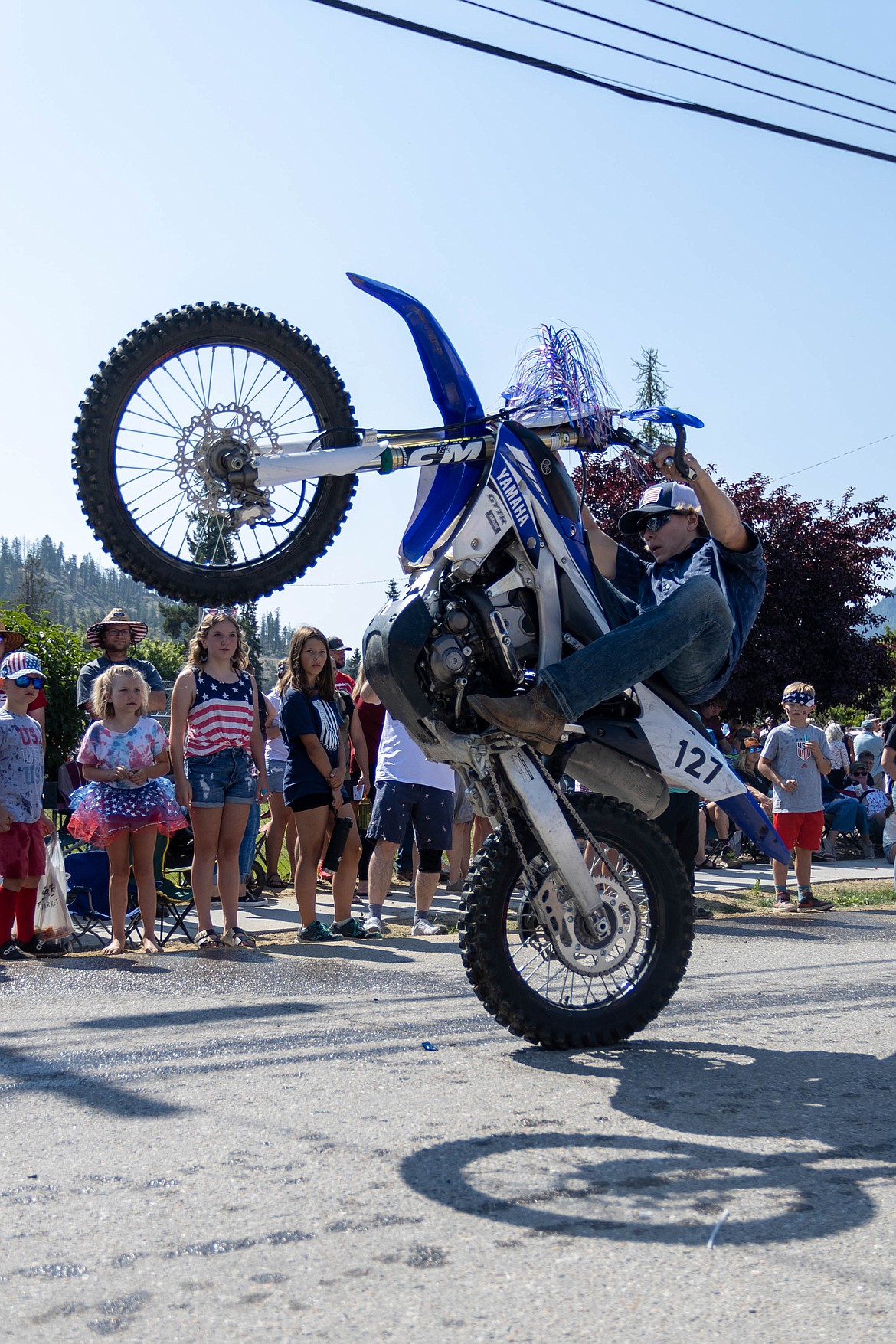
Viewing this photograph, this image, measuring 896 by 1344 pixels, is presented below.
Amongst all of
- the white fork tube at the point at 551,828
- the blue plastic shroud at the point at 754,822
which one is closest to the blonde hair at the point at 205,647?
the white fork tube at the point at 551,828

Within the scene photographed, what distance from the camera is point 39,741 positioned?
6895 mm

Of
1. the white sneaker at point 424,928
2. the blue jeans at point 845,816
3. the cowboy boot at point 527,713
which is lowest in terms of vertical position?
the white sneaker at point 424,928

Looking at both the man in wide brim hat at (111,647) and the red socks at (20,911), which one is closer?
the red socks at (20,911)

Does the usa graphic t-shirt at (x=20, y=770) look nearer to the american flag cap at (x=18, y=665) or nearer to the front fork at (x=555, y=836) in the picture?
the american flag cap at (x=18, y=665)

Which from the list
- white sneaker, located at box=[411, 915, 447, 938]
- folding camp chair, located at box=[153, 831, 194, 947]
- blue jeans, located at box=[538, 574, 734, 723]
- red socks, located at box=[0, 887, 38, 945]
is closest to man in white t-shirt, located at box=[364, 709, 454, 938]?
white sneaker, located at box=[411, 915, 447, 938]

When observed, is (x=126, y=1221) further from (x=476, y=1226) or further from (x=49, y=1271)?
(x=476, y=1226)

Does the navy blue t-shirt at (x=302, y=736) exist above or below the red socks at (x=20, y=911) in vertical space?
above

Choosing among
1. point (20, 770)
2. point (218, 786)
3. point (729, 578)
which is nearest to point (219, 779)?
point (218, 786)

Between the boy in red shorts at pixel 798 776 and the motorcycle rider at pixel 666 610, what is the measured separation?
4899mm

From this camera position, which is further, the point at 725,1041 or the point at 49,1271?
the point at 725,1041

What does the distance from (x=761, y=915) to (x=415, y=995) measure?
13.3 feet

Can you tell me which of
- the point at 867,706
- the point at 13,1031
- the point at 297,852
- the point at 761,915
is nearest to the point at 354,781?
the point at 297,852

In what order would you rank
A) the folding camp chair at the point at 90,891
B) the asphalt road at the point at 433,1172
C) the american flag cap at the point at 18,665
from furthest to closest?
the folding camp chair at the point at 90,891 < the american flag cap at the point at 18,665 < the asphalt road at the point at 433,1172

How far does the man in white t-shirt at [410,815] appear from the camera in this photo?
24.8 feet
